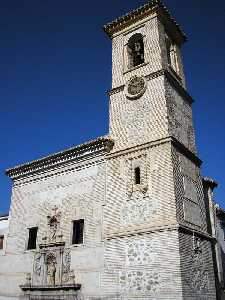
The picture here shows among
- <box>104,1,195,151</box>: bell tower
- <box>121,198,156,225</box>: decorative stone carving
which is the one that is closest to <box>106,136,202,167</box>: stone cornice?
<box>104,1,195,151</box>: bell tower

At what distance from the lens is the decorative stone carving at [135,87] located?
16922 millimetres

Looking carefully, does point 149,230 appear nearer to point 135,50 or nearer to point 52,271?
point 52,271

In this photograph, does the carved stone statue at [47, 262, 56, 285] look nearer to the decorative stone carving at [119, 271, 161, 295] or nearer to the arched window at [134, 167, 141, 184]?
the decorative stone carving at [119, 271, 161, 295]

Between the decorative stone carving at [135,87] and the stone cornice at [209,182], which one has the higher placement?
the decorative stone carving at [135,87]

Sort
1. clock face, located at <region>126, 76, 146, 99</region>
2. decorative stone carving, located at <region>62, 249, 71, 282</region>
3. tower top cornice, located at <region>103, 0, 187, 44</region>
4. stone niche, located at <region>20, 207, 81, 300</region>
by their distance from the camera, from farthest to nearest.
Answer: tower top cornice, located at <region>103, 0, 187, 44</region> < clock face, located at <region>126, 76, 146, 99</region> < decorative stone carving, located at <region>62, 249, 71, 282</region> < stone niche, located at <region>20, 207, 81, 300</region>

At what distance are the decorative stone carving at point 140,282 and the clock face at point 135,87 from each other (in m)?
8.24

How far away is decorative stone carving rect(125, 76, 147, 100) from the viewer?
16.9 metres

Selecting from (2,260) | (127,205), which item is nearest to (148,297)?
(127,205)

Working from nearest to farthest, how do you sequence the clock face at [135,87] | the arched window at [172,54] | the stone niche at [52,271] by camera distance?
the stone niche at [52,271] < the clock face at [135,87] < the arched window at [172,54]

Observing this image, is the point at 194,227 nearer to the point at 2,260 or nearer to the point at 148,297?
the point at 148,297

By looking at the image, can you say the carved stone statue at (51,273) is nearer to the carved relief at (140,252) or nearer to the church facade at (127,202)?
the church facade at (127,202)

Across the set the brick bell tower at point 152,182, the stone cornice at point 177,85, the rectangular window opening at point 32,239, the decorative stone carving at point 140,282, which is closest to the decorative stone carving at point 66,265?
the brick bell tower at point 152,182

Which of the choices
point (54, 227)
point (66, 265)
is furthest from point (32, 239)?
point (66, 265)

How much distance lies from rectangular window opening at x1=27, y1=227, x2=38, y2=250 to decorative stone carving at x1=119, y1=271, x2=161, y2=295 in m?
5.84
